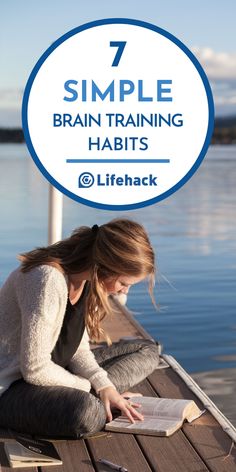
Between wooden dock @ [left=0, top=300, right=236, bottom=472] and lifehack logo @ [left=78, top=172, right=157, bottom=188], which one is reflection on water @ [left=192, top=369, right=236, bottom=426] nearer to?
wooden dock @ [left=0, top=300, right=236, bottom=472]

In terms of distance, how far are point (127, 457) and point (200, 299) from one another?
A: 373 cm

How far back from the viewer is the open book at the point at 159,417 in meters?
3.13

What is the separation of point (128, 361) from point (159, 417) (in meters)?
0.45

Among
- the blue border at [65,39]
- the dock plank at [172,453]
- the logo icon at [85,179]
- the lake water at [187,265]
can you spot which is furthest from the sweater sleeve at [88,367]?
the logo icon at [85,179]

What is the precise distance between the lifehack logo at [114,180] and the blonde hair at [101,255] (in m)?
1.97

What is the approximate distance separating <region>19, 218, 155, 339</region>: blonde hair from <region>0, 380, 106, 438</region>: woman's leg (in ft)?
1.07

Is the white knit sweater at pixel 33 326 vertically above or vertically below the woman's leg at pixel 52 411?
above

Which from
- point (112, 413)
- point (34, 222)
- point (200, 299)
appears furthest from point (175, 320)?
point (34, 222)

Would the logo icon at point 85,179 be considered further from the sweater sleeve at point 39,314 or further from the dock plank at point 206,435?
the sweater sleeve at point 39,314

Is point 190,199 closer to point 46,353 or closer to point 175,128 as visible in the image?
point 175,128

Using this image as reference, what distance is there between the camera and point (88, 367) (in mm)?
3371

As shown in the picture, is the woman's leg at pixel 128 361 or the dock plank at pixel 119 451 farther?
the woman's leg at pixel 128 361

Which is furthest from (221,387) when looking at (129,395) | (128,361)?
(129,395)

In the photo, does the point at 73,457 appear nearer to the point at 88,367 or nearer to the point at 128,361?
the point at 88,367
